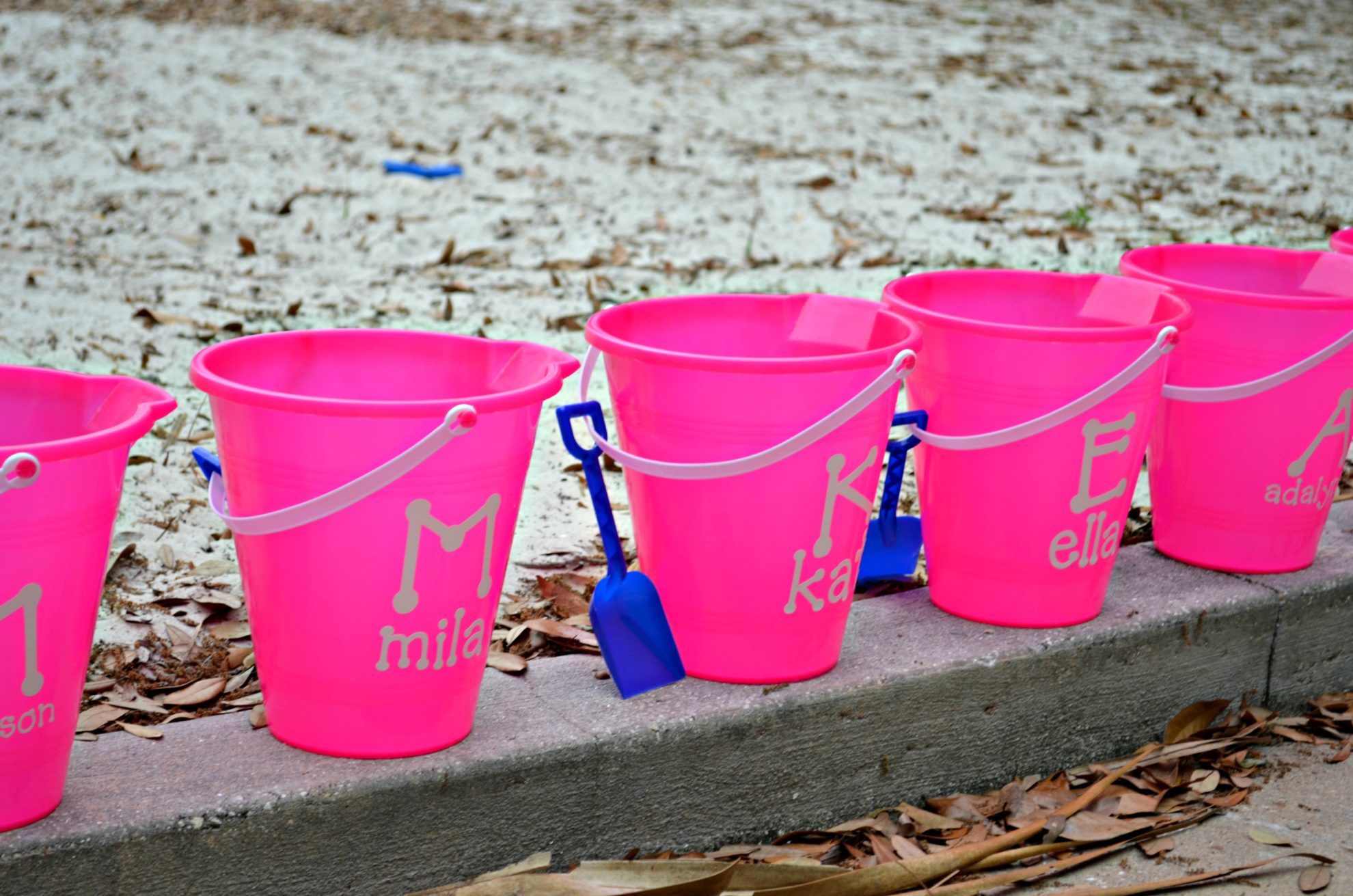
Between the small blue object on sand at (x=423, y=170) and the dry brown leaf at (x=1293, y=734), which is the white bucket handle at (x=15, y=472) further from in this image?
the small blue object on sand at (x=423, y=170)

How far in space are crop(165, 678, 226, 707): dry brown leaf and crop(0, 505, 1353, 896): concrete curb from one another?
189mm

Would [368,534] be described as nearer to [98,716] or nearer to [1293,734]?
[98,716]

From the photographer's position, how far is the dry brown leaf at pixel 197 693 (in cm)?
192

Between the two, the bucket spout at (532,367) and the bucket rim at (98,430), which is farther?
the bucket spout at (532,367)

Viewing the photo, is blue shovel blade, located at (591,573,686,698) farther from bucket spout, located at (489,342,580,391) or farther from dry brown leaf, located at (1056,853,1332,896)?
dry brown leaf, located at (1056,853,1332,896)

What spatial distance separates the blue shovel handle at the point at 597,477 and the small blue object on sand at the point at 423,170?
12.4ft

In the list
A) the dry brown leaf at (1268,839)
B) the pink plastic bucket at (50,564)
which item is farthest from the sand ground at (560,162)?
the dry brown leaf at (1268,839)

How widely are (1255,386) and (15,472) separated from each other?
5.95ft

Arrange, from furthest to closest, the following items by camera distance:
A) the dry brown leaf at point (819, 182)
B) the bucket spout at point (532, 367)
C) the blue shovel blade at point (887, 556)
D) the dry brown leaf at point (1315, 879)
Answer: the dry brown leaf at point (819, 182)
the blue shovel blade at point (887, 556)
the dry brown leaf at point (1315, 879)
the bucket spout at point (532, 367)

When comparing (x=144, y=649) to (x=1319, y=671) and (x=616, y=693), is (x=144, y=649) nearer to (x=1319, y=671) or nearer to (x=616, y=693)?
(x=616, y=693)

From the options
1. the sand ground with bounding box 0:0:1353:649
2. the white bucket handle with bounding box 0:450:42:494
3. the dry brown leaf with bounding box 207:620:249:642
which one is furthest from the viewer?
the sand ground with bounding box 0:0:1353:649

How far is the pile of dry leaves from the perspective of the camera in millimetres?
1671

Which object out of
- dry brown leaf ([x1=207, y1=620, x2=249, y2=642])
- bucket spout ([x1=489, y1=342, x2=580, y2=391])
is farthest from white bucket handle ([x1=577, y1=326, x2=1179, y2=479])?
dry brown leaf ([x1=207, y1=620, x2=249, y2=642])

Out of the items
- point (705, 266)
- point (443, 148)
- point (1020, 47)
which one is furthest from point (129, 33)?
point (1020, 47)
